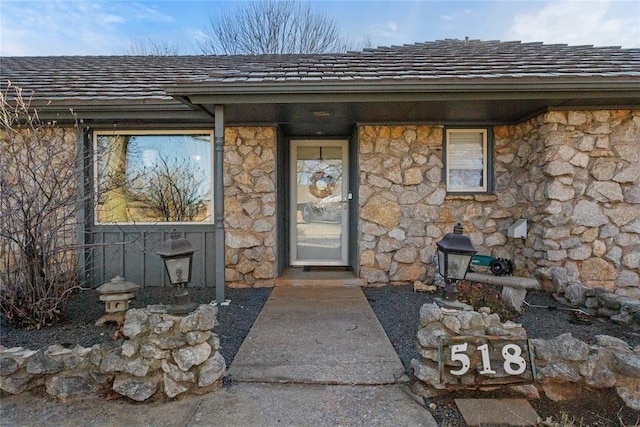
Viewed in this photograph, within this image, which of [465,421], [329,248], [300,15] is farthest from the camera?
[300,15]

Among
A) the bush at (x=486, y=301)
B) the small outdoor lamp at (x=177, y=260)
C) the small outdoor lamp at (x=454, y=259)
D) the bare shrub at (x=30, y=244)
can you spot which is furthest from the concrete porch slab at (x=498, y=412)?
the bare shrub at (x=30, y=244)

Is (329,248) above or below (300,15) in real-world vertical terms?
below

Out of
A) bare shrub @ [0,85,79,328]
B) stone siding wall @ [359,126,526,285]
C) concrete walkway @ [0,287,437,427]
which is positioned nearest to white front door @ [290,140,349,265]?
stone siding wall @ [359,126,526,285]

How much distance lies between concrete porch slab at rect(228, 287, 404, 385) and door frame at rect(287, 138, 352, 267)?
163 cm

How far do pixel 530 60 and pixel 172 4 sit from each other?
8.69m

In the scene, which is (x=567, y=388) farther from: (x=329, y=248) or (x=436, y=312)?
(x=329, y=248)

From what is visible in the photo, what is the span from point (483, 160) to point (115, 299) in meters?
4.92

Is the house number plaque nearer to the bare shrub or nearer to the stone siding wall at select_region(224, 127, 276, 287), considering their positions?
the stone siding wall at select_region(224, 127, 276, 287)

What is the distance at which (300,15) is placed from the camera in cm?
1379

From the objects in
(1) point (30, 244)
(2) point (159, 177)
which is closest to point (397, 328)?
(1) point (30, 244)

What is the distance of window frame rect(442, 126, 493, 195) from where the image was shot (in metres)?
5.08

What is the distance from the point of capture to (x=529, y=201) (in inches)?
187

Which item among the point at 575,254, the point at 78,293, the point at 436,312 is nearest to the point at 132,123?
the point at 78,293

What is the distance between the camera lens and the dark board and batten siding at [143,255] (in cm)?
501
